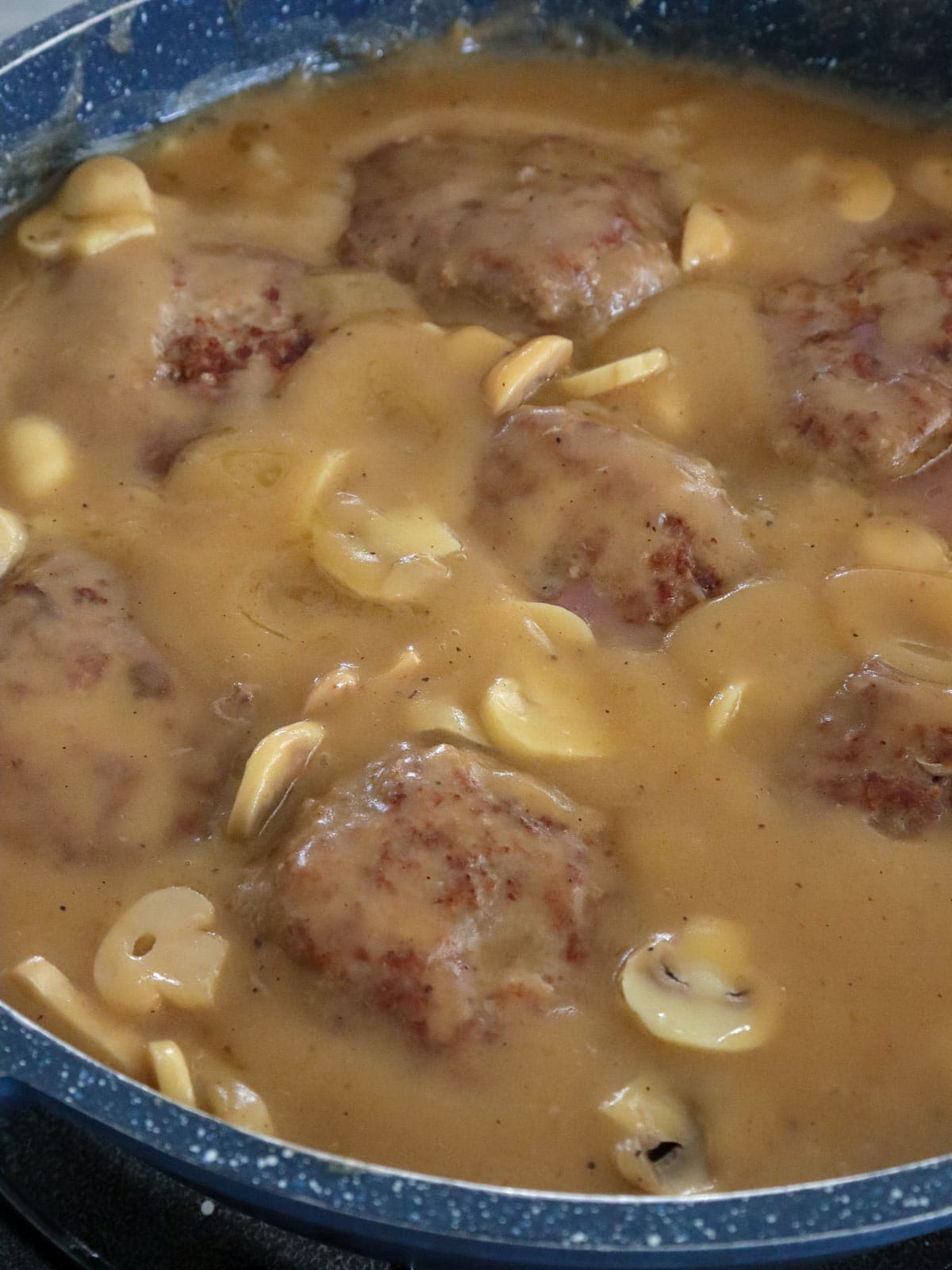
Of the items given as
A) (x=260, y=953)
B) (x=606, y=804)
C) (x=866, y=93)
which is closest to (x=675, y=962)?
(x=606, y=804)

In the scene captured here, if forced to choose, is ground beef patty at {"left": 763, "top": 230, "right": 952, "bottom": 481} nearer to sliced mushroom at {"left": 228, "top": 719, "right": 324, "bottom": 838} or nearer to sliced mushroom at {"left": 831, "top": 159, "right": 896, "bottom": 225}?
sliced mushroom at {"left": 831, "top": 159, "right": 896, "bottom": 225}

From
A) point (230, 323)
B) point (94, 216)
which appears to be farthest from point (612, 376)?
point (94, 216)

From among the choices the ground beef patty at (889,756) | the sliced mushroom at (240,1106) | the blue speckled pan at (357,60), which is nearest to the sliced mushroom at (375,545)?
the ground beef patty at (889,756)

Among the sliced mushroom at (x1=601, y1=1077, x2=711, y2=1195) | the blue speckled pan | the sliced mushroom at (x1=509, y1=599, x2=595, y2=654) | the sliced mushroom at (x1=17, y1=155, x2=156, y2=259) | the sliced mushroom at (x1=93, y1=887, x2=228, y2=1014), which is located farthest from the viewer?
the sliced mushroom at (x1=17, y1=155, x2=156, y2=259)

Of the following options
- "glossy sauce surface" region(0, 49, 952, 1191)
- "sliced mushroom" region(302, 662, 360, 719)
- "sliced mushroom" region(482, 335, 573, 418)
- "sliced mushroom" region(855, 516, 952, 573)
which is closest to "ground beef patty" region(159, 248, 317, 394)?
"glossy sauce surface" region(0, 49, 952, 1191)

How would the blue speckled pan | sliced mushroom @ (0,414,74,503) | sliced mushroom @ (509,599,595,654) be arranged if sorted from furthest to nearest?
sliced mushroom @ (0,414,74,503)
sliced mushroom @ (509,599,595,654)
the blue speckled pan
